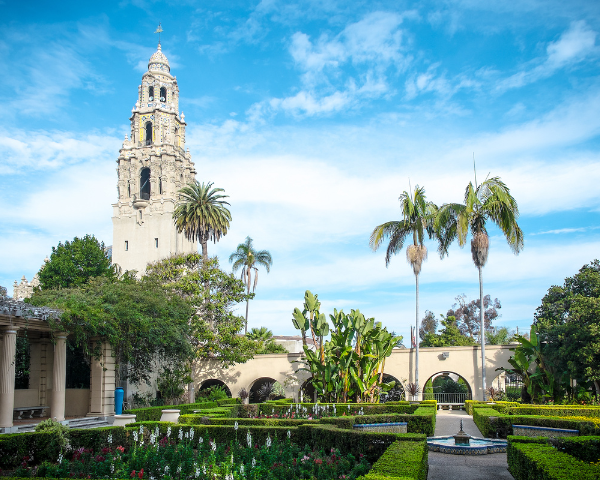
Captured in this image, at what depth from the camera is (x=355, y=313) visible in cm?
2750

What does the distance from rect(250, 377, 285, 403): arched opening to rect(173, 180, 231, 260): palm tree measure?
10449 millimetres

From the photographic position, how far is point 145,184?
177ft

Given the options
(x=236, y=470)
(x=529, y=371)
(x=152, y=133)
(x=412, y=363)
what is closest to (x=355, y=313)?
(x=412, y=363)

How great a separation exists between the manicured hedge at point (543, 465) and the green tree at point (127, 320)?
15.4m

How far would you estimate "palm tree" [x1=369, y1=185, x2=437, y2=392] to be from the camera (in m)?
31.2

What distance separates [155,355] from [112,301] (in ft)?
22.0

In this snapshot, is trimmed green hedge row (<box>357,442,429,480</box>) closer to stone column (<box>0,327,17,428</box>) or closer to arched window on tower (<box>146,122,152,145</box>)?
stone column (<box>0,327,17,428</box>)

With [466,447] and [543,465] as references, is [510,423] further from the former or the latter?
[543,465]

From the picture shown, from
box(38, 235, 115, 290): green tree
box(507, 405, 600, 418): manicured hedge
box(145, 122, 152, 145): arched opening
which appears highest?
box(145, 122, 152, 145): arched opening

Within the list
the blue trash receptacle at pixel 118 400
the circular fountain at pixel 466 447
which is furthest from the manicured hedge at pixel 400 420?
the blue trash receptacle at pixel 118 400

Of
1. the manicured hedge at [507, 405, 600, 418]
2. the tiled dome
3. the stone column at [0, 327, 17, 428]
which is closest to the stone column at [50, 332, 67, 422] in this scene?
the stone column at [0, 327, 17, 428]

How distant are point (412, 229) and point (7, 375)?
22.7m

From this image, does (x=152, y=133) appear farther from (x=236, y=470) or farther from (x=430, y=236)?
(x=236, y=470)

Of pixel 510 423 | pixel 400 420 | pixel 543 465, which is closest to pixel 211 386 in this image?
pixel 400 420
